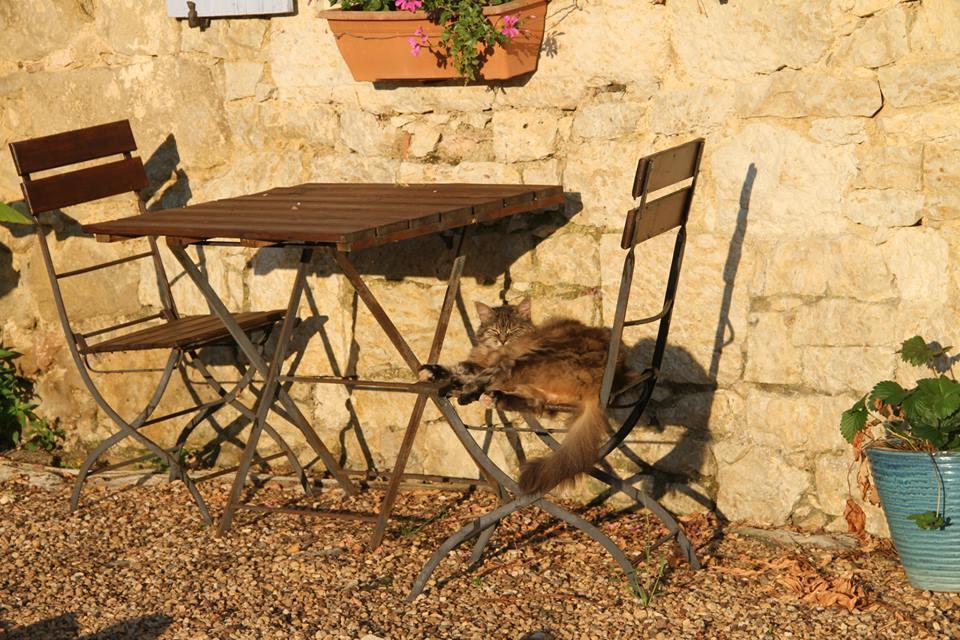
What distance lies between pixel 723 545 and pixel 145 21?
124 inches

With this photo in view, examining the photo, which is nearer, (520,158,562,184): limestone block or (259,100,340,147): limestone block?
(520,158,562,184): limestone block

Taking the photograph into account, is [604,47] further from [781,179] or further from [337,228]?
[337,228]

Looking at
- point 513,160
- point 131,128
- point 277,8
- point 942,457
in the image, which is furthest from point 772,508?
point 131,128

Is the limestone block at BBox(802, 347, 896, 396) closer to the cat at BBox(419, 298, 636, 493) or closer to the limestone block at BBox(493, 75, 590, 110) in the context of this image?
the cat at BBox(419, 298, 636, 493)

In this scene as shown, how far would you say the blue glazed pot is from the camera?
12.6 ft

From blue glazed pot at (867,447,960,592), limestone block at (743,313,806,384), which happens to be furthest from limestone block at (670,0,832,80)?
blue glazed pot at (867,447,960,592)

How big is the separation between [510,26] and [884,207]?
1391 millimetres

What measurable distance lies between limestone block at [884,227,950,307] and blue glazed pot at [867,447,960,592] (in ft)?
1.83

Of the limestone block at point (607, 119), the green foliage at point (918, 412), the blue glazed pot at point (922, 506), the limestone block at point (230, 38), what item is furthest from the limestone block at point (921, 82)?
Answer: the limestone block at point (230, 38)

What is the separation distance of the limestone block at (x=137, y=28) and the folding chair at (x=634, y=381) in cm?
229

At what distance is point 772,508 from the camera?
454cm

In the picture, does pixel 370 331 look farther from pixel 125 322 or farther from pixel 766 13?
pixel 766 13

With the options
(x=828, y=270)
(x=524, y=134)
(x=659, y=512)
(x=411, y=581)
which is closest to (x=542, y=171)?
(x=524, y=134)

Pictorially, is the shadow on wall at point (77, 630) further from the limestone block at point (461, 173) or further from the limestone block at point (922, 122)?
the limestone block at point (922, 122)
